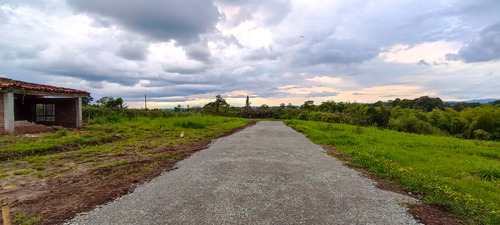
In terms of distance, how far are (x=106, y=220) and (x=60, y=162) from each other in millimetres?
4491

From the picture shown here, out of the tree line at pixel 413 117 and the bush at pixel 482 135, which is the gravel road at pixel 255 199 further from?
the bush at pixel 482 135

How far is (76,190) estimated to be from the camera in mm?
3955

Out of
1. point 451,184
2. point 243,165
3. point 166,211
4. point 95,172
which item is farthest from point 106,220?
point 451,184

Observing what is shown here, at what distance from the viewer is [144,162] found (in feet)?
19.8

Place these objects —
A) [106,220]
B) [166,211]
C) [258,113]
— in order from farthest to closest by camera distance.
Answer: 1. [258,113]
2. [166,211]
3. [106,220]

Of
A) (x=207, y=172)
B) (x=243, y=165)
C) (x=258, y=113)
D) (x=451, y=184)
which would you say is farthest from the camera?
(x=258, y=113)

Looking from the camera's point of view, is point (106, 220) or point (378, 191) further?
point (378, 191)

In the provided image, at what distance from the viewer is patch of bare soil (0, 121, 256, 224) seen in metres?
3.17

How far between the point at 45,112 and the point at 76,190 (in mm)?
13924

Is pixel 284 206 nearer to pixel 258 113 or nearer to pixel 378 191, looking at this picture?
pixel 378 191

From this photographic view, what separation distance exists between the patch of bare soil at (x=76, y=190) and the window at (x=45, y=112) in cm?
1187

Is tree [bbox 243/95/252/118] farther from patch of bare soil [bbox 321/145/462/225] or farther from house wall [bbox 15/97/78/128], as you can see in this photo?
patch of bare soil [bbox 321/145/462/225]

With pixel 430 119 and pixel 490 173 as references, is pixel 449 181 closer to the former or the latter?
pixel 490 173

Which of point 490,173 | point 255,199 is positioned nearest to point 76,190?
point 255,199
